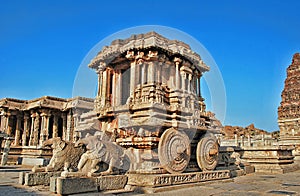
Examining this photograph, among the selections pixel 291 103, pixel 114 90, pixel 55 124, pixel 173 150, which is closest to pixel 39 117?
pixel 55 124

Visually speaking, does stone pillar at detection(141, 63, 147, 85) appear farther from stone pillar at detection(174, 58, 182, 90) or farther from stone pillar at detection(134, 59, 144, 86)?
stone pillar at detection(174, 58, 182, 90)

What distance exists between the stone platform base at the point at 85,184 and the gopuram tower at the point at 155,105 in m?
0.73

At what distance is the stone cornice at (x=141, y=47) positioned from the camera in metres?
10.1

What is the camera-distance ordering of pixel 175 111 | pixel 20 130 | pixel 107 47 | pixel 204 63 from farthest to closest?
1. pixel 20 130
2. pixel 204 63
3. pixel 107 47
4. pixel 175 111

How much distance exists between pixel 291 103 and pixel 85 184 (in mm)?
46141

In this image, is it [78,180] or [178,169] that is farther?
[178,169]

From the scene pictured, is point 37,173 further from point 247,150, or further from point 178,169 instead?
point 247,150

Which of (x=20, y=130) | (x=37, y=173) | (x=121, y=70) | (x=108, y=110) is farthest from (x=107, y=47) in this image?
(x=20, y=130)

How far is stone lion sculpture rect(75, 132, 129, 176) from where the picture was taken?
7129mm

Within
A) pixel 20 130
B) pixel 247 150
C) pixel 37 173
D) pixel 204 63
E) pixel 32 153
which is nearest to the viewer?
pixel 37 173

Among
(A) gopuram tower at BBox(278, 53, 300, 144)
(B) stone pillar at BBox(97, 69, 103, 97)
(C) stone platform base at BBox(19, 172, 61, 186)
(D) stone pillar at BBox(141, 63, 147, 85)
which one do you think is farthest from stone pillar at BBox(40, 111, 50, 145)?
(A) gopuram tower at BBox(278, 53, 300, 144)

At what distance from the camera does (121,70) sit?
11.4 meters

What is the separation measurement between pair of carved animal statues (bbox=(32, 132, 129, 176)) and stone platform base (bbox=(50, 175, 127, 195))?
232 mm

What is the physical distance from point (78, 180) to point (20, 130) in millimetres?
32913
